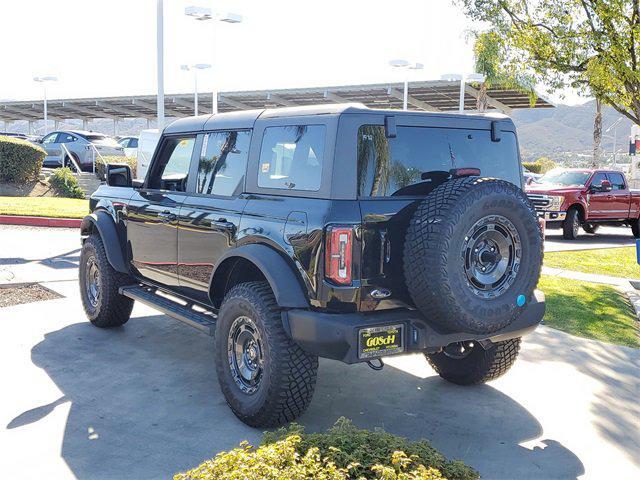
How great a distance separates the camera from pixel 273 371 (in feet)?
14.1

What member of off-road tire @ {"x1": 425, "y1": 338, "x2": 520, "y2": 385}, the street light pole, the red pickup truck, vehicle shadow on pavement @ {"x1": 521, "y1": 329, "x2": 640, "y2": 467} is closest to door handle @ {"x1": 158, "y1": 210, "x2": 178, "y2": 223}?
off-road tire @ {"x1": 425, "y1": 338, "x2": 520, "y2": 385}

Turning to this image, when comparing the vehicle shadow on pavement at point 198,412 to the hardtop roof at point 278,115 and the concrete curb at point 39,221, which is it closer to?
the hardtop roof at point 278,115

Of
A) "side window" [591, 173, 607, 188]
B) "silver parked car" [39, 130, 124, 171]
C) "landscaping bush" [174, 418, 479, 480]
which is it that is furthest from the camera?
"silver parked car" [39, 130, 124, 171]

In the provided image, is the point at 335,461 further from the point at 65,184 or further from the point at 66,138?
the point at 66,138

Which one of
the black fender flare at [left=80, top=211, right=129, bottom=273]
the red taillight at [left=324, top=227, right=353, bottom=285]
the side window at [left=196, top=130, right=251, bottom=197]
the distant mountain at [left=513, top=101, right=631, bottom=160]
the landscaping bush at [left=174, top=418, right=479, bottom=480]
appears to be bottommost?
the landscaping bush at [left=174, top=418, right=479, bottom=480]

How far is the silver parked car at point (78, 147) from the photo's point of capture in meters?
24.2

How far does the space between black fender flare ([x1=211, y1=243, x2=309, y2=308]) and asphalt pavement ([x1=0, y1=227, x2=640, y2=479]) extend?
975 mm

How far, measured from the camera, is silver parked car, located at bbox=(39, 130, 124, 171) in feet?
79.5

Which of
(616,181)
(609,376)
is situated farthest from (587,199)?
(609,376)

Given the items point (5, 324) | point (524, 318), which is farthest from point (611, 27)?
point (5, 324)

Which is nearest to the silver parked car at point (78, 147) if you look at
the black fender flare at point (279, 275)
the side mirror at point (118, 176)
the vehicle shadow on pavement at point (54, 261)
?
the vehicle shadow on pavement at point (54, 261)

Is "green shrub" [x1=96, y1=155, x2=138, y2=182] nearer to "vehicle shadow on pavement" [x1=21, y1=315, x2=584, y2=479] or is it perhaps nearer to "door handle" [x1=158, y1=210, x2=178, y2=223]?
"vehicle shadow on pavement" [x1=21, y1=315, x2=584, y2=479]

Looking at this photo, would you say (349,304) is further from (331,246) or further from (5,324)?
(5,324)

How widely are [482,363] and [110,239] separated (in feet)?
12.1
